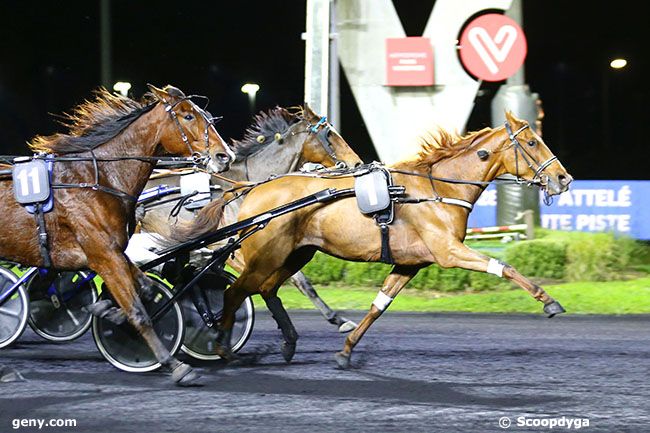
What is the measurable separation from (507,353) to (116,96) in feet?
11.9

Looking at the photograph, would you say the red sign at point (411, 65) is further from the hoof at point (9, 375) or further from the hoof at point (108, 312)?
the hoof at point (9, 375)

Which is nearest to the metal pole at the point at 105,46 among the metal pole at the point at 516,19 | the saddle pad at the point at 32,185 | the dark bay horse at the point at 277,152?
the metal pole at the point at 516,19

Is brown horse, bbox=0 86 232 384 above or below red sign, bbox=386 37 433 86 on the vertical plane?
below

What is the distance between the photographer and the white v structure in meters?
13.3

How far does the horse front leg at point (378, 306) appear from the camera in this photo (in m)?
7.39

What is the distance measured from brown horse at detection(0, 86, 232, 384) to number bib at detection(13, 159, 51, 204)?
97mm

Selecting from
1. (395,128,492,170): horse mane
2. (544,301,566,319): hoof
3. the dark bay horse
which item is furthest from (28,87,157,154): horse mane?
(544,301,566,319): hoof

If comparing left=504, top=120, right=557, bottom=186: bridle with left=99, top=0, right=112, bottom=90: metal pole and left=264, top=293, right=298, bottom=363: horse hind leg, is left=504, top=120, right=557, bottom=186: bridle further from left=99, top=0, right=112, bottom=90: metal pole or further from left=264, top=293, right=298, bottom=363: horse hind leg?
left=99, top=0, right=112, bottom=90: metal pole

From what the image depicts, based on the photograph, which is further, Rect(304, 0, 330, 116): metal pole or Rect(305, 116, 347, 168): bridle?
Rect(304, 0, 330, 116): metal pole

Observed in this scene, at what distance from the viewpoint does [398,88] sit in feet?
44.2

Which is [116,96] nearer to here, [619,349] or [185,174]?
[185,174]

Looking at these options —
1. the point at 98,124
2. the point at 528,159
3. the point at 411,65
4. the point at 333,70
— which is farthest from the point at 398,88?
the point at 98,124

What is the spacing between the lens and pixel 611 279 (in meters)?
12.5

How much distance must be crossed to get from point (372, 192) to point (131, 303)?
1933 mm
